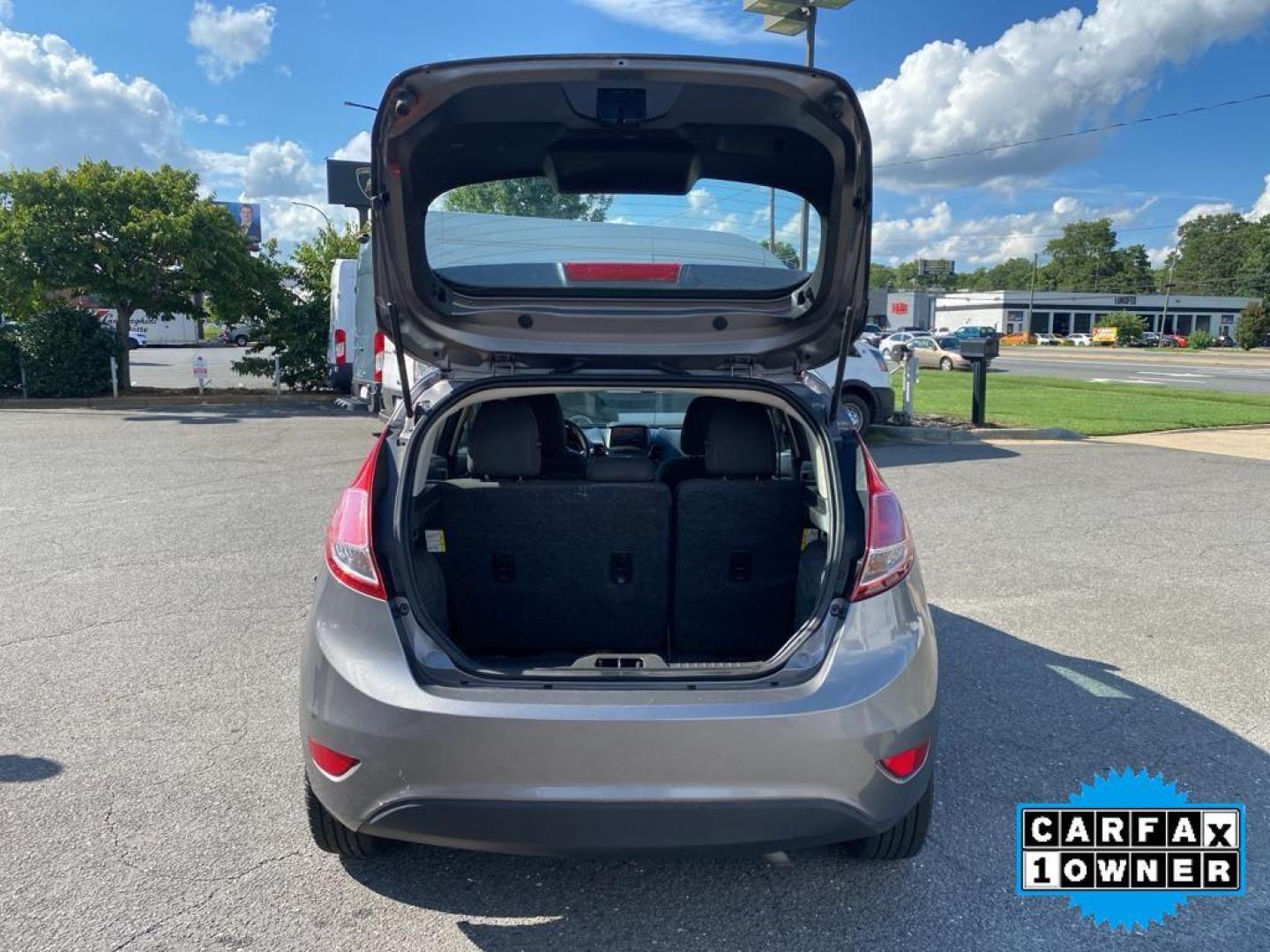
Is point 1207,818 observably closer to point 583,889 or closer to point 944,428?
point 583,889

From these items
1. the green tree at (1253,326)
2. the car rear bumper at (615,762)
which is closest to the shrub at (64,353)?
the car rear bumper at (615,762)

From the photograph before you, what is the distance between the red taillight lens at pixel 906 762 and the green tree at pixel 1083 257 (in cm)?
13553

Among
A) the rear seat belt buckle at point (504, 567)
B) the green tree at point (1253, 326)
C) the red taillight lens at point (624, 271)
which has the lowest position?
the rear seat belt buckle at point (504, 567)

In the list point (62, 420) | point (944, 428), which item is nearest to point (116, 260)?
point (62, 420)

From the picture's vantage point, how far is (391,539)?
2.58m

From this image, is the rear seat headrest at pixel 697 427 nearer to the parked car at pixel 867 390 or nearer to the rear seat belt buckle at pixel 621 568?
the rear seat belt buckle at pixel 621 568

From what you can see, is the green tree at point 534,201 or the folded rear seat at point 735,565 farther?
the green tree at point 534,201

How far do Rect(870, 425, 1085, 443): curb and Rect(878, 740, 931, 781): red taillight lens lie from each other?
10.5 meters

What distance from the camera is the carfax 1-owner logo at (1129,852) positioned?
265 centimetres

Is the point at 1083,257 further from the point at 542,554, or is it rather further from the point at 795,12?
the point at 542,554

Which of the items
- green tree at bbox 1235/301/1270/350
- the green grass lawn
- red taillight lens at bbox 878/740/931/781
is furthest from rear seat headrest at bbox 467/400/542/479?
green tree at bbox 1235/301/1270/350

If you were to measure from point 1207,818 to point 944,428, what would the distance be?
10.3 m

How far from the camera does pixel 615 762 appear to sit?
7.23 ft

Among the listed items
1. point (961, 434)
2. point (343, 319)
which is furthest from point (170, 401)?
point (961, 434)
